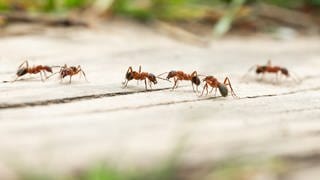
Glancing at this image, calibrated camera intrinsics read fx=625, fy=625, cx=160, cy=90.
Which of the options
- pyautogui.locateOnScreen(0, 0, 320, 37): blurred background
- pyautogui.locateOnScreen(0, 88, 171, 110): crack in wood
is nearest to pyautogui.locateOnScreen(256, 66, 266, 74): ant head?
pyautogui.locateOnScreen(0, 88, 171, 110): crack in wood

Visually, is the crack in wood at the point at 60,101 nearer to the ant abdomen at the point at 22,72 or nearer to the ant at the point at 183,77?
the ant at the point at 183,77

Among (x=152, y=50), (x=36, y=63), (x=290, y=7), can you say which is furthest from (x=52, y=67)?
(x=290, y=7)

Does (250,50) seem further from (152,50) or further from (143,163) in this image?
(143,163)

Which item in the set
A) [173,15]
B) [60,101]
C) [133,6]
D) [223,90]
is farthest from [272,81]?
[133,6]

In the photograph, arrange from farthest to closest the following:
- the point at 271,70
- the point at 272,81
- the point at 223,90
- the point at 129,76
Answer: the point at 271,70 → the point at 272,81 → the point at 129,76 → the point at 223,90

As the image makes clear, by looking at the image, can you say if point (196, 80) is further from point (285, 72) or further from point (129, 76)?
point (285, 72)
